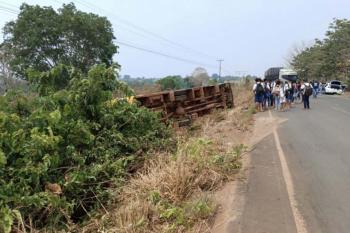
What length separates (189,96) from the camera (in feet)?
66.2

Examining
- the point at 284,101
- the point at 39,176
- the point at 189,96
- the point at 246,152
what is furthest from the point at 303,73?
the point at 39,176

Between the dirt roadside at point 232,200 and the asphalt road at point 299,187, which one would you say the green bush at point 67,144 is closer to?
the dirt roadside at point 232,200

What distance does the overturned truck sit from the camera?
16594 millimetres

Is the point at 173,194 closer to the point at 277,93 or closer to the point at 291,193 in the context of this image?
the point at 291,193

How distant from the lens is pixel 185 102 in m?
19.6

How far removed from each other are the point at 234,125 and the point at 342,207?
1045 centimetres

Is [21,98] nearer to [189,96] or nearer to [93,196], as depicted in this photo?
[93,196]

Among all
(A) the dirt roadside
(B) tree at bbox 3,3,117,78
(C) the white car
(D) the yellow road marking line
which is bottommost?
(A) the dirt roadside

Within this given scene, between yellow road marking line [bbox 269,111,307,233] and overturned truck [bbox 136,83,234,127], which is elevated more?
overturned truck [bbox 136,83,234,127]

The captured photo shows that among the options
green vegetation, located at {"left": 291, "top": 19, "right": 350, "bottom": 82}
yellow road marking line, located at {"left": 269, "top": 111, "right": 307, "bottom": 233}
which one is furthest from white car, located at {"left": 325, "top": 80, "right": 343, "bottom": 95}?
yellow road marking line, located at {"left": 269, "top": 111, "right": 307, "bottom": 233}

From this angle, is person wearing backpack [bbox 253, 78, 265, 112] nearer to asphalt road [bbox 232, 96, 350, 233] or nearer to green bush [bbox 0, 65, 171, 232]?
asphalt road [bbox 232, 96, 350, 233]

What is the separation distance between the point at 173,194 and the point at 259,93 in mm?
18522

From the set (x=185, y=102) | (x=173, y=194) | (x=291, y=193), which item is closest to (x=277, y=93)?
(x=185, y=102)

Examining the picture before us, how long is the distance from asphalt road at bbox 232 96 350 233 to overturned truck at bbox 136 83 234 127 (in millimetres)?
4203
